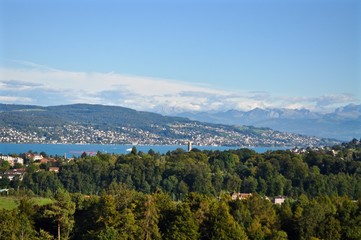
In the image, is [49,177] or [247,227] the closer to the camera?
[247,227]

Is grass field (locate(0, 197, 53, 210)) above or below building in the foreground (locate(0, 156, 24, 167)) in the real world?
above

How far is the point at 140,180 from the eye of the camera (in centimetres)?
5834

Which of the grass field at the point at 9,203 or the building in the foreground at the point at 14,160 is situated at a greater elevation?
the grass field at the point at 9,203

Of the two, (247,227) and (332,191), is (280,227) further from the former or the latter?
(332,191)

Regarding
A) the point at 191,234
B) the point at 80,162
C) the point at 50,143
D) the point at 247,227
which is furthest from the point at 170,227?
the point at 50,143

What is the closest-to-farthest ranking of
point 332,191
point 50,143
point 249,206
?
point 249,206 < point 332,191 < point 50,143

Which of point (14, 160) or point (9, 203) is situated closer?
point (9, 203)

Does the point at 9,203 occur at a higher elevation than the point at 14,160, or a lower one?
higher

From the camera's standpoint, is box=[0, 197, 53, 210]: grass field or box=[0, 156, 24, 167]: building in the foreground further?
box=[0, 156, 24, 167]: building in the foreground

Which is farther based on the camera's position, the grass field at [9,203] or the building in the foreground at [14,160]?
the building in the foreground at [14,160]

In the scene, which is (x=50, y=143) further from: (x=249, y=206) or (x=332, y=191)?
(x=249, y=206)

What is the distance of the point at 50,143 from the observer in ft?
620

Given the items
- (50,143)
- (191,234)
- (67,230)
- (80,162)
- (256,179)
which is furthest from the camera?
(50,143)

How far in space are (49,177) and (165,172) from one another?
400 inches
